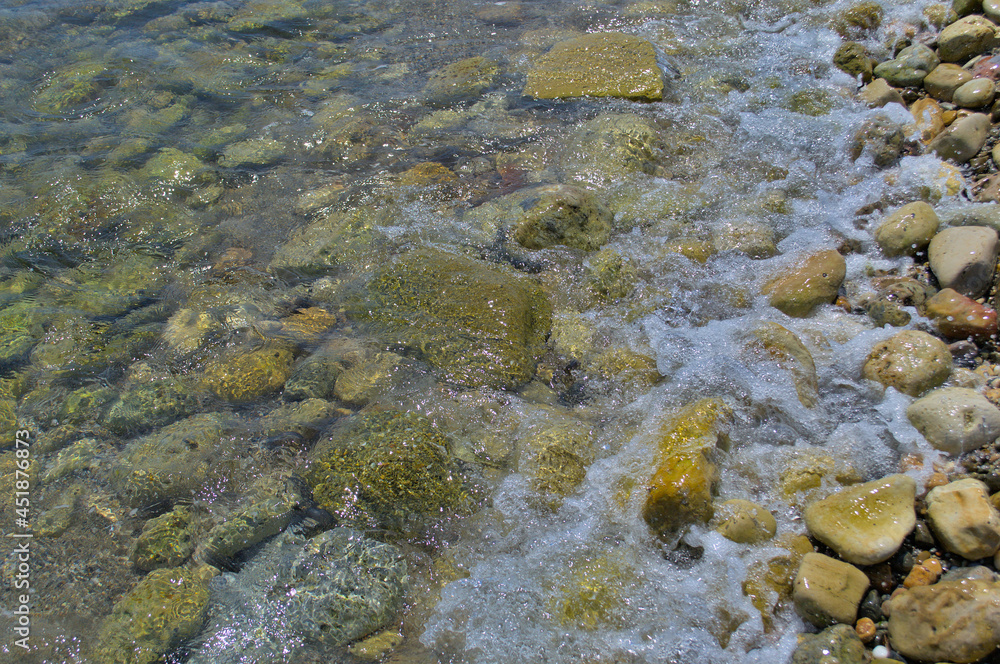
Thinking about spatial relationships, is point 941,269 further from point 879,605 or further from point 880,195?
point 879,605

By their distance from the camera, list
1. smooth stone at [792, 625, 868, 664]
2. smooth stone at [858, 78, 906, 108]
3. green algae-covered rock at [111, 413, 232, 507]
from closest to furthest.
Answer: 1. smooth stone at [792, 625, 868, 664]
2. green algae-covered rock at [111, 413, 232, 507]
3. smooth stone at [858, 78, 906, 108]

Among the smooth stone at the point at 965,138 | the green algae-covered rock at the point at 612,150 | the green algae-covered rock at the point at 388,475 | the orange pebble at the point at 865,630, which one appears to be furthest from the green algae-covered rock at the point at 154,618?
the smooth stone at the point at 965,138

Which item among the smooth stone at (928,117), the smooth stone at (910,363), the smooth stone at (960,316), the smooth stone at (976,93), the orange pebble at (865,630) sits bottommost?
the orange pebble at (865,630)

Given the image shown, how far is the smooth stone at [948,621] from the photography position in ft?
6.27

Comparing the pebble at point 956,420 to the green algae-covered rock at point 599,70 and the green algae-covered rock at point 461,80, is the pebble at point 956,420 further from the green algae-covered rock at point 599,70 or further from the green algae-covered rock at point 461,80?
the green algae-covered rock at point 461,80

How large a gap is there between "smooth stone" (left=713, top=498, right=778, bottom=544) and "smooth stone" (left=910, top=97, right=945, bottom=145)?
3.40m

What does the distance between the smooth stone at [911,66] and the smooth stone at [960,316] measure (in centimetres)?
255

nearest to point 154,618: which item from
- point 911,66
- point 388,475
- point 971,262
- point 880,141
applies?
point 388,475

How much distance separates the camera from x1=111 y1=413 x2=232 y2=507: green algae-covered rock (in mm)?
2734

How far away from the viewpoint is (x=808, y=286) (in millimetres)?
3424

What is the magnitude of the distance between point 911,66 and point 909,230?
2.12 metres

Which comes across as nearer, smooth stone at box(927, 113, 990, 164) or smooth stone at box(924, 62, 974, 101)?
smooth stone at box(927, 113, 990, 164)

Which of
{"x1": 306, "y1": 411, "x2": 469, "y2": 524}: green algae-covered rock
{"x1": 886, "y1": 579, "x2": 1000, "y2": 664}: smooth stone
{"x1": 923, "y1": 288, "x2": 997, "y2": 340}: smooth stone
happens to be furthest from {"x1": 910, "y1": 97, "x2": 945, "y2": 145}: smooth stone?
{"x1": 306, "y1": 411, "x2": 469, "y2": 524}: green algae-covered rock

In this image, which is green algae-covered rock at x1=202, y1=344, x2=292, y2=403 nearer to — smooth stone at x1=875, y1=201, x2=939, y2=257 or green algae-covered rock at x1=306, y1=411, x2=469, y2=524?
green algae-covered rock at x1=306, y1=411, x2=469, y2=524
